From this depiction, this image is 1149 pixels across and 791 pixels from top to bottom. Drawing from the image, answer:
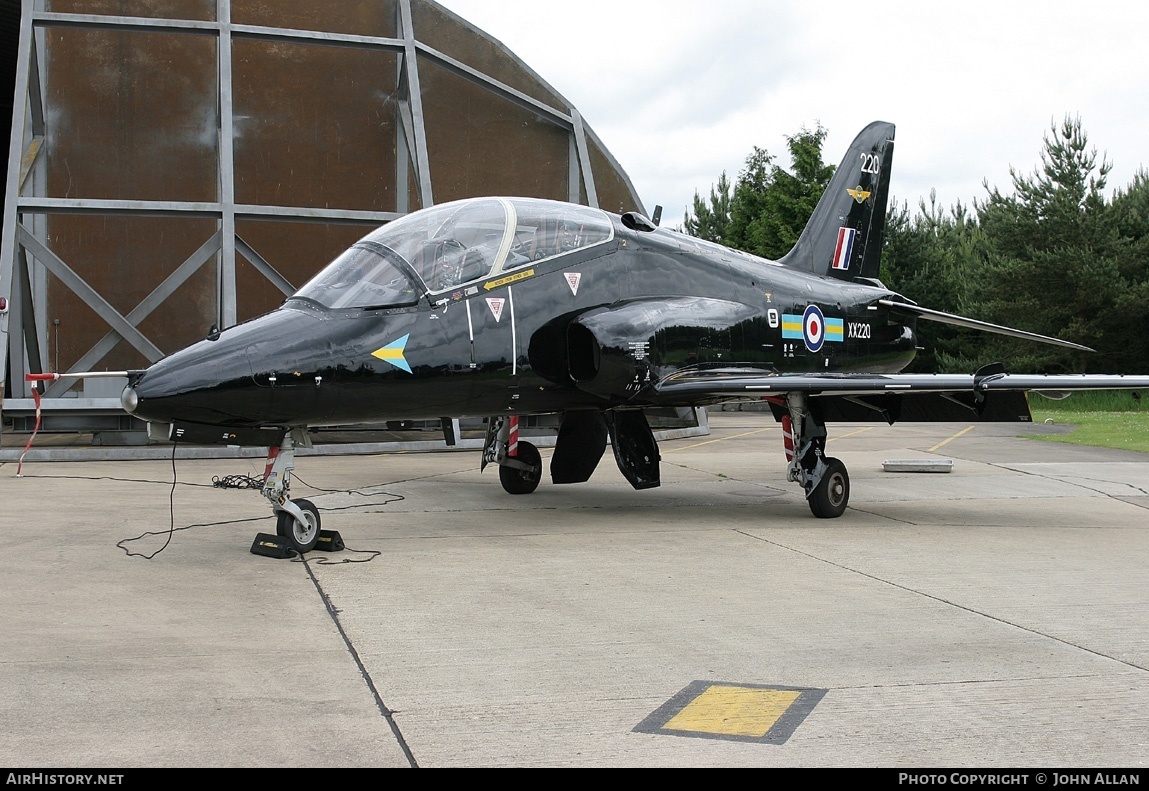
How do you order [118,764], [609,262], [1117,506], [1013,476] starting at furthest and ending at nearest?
1. [1013,476]
2. [1117,506]
3. [609,262]
4. [118,764]

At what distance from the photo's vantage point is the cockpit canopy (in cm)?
781

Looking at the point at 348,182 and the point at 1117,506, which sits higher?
the point at 348,182

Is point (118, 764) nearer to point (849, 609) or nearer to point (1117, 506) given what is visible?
point (849, 609)

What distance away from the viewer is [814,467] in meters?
9.77

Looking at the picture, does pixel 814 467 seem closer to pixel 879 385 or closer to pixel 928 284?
pixel 879 385

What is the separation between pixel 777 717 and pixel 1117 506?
325 inches

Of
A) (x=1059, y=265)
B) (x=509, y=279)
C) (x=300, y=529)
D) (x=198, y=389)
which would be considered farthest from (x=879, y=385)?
(x=1059, y=265)

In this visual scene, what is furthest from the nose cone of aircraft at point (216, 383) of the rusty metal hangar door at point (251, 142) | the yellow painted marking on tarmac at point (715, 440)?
the rusty metal hangar door at point (251, 142)

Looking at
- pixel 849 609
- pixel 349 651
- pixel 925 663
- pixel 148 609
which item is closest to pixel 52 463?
pixel 148 609

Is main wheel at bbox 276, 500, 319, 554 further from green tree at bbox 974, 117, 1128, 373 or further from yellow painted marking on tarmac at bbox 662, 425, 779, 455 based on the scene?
green tree at bbox 974, 117, 1128, 373

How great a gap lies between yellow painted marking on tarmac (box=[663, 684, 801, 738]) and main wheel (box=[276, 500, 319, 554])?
3.83 meters

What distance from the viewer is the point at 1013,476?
1364 cm

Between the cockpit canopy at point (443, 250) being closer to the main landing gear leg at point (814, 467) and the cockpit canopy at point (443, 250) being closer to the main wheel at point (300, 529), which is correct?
the main wheel at point (300, 529)

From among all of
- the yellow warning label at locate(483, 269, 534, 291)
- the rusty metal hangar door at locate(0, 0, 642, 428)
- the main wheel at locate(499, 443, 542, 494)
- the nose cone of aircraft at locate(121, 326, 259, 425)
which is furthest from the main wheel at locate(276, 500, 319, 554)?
the rusty metal hangar door at locate(0, 0, 642, 428)
